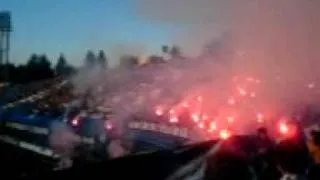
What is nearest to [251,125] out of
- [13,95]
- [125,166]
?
[125,166]

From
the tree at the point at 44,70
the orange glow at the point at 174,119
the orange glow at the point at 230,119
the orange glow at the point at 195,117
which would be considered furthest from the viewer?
the tree at the point at 44,70

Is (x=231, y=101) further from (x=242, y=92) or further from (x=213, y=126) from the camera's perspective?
(x=213, y=126)

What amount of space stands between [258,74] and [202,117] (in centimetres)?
398

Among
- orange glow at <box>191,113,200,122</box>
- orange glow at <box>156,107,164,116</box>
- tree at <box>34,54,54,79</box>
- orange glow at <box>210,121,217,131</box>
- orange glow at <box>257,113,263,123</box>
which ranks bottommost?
orange glow at <box>210,121,217,131</box>

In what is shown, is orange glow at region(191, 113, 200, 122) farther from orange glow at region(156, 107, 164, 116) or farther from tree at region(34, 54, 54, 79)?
tree at region(34, 54, 54, 79)

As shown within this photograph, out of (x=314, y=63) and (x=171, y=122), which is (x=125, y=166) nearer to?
(x=314, y=63)

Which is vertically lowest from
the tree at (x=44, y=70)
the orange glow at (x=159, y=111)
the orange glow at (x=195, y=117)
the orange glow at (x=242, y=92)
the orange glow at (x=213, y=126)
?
the orange glow at (x=213, y=126)

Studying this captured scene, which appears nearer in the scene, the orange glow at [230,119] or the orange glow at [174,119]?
the orange glow at [230,119]

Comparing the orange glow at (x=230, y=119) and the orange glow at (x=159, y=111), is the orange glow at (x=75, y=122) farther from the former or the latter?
the orange glow at (x=230, y=119)

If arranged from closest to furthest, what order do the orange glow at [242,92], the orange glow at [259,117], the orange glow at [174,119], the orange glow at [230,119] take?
the orange glow at [259,117]
the orange glow at [242,92]
the orange glow at [230,119]
the orange glow at [174,119]

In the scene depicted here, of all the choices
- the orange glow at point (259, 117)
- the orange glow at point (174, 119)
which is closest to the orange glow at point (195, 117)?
the orange glow at point (174, 119)

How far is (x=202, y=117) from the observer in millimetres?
18984

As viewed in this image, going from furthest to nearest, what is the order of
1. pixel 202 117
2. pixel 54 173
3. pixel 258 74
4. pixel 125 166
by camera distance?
pixel 202 117 < pixel 258 74 < pixel 125 166 < pixel 54 173

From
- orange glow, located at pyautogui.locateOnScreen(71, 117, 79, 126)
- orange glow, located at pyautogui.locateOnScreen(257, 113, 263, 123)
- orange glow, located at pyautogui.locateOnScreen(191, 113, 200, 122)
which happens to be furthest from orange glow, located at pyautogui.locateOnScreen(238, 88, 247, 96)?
orange glow, located at pyautogui.locateOnScreen(71, 117, 79, 126)
